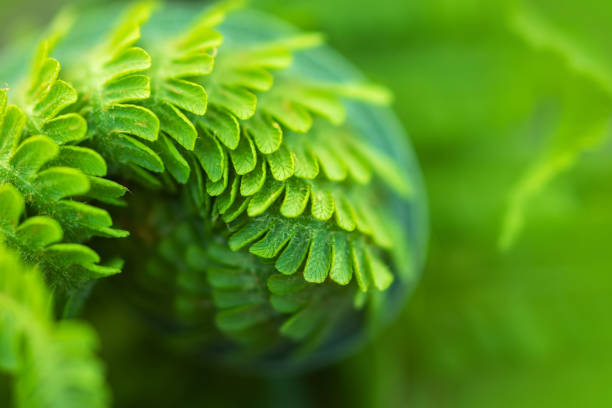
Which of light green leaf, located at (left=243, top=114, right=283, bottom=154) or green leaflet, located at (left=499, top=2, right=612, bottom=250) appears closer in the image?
light green leaf, located at (left=243, top=114, right=283, bottom=154)

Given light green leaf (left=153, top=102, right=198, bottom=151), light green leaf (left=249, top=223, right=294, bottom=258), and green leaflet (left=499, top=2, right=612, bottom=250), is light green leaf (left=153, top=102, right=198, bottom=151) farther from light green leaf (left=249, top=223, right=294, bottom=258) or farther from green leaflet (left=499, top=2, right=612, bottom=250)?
green leaflet (left=499, top=2, right=612, bottom=250)

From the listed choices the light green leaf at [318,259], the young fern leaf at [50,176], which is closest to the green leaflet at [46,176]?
the young fern leaf at [50,176]

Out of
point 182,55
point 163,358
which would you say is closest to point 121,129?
point 182,55

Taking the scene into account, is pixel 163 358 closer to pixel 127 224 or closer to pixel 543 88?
pixel 127 224

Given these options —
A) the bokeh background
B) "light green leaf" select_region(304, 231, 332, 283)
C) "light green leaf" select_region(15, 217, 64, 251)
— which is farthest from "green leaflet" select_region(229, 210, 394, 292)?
the bokeh background

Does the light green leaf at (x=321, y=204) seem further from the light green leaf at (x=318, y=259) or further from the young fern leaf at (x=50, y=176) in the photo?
the young fern leaf at (x=50, y=176)
